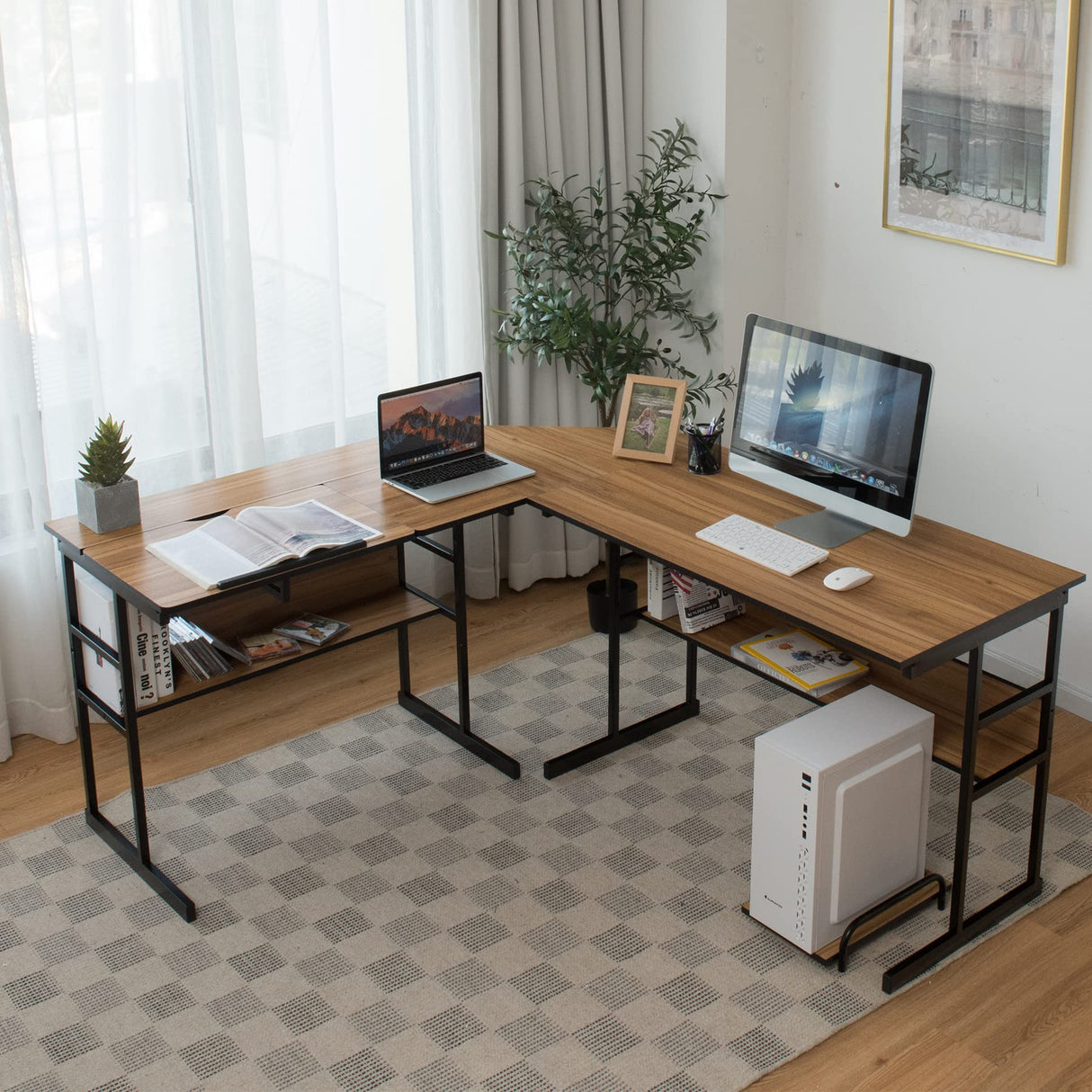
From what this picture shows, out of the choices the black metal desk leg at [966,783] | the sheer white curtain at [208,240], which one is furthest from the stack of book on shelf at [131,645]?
the black metal desk leg at [966,783]

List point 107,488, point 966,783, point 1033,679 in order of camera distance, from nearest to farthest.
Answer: point 966,783 → point 107,488 → point 1033,679

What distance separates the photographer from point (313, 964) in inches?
121

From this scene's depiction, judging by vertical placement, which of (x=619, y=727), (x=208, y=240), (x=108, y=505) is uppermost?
(x=208, y=240)

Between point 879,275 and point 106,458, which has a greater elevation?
point 879,275

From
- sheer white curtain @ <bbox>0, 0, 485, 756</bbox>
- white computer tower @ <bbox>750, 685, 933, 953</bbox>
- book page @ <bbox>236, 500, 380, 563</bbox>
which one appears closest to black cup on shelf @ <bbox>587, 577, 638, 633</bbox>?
sheer white curtain @ <bbox>0, 0, 485, 756</bbox>

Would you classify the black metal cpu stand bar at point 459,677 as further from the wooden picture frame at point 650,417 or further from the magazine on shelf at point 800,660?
the magazine on shelf at point 800,660

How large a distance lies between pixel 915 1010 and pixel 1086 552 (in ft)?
4.84

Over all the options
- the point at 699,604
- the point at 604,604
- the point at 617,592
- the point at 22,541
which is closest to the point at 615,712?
the point at 617,592

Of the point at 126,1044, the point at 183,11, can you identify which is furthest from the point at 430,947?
the point at 183,11

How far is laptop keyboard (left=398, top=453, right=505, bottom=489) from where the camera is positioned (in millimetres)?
3533

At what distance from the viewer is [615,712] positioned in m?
3.81

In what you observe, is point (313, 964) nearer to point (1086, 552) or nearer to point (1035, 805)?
point (1035, 805)

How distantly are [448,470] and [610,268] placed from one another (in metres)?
1.13

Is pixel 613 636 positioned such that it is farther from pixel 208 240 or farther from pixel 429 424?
pixel 208 240
